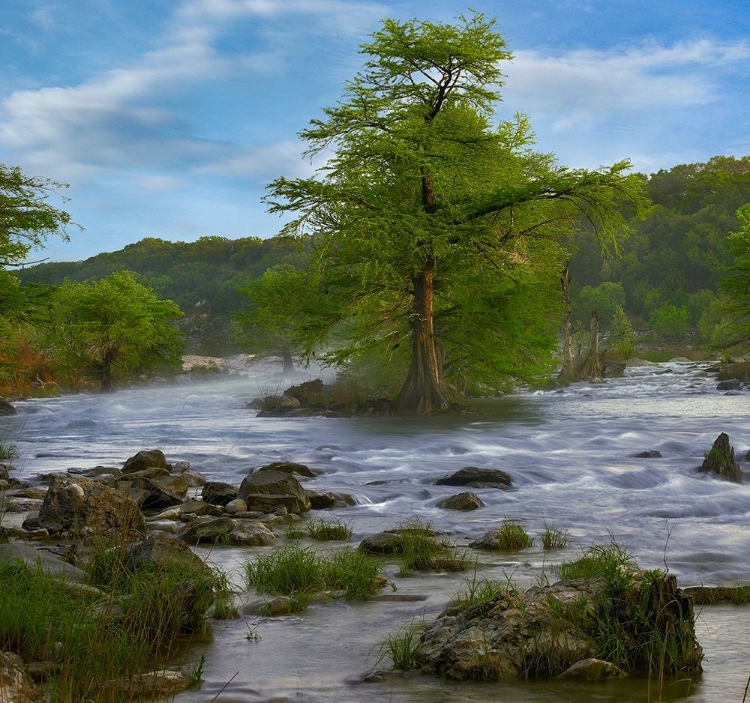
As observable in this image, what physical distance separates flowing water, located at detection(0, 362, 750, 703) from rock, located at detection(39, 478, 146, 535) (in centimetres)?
128

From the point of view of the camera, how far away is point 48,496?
9.27 meters

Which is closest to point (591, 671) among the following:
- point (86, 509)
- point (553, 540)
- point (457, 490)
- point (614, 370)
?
point (553, 540)

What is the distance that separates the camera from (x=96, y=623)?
483cm

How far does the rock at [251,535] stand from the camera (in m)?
8.67

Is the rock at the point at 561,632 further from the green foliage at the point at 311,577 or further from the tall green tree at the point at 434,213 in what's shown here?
the tall green tree at the point at 434,213

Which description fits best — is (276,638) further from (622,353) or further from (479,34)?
(622,353)

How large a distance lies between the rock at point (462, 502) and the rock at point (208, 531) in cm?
358

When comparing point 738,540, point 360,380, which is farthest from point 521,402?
point 738,540

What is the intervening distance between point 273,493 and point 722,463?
7240 mm

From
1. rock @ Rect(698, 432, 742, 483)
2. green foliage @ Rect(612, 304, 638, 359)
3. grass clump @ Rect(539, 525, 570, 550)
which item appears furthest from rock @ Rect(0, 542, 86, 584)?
green foliage @ Rect(612, 304, 638, 359)

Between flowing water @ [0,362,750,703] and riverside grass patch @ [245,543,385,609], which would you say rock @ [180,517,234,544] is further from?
riverside grass patch @ [245,543,385,609]

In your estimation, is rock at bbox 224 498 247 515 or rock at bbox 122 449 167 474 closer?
rock at bbox 224 498 247 515

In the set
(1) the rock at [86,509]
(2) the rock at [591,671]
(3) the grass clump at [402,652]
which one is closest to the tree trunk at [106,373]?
(1) the rock at [86,509]

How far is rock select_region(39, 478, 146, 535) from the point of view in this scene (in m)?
8.80
